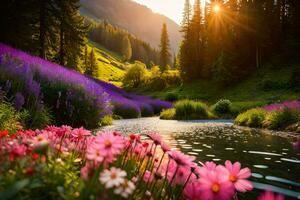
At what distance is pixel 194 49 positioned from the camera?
6844cm

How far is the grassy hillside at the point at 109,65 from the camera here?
147 metres

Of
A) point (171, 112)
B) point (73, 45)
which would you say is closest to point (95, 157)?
point (171, 112)

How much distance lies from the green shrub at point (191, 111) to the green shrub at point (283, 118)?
32.6 ft

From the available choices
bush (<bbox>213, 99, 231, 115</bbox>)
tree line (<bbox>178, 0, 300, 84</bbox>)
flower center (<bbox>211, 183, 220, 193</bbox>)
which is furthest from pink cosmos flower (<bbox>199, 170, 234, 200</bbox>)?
tree line (<bbox>178, 0, 300, 84</bbox>)

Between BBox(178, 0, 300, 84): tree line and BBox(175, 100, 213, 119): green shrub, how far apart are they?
2410 cm

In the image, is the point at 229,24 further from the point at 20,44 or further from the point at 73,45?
the point at 20,44

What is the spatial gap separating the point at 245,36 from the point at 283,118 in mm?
43750

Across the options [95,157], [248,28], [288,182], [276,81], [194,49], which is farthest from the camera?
[194,49]

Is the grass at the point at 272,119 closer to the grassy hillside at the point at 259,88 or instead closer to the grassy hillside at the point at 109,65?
the grassy hillside at the point at 259,88

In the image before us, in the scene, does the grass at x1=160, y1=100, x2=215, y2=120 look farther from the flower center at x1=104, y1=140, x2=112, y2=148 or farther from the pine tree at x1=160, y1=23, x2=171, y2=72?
the pine tree at x1=160, y1=23, x2=171, y2=72

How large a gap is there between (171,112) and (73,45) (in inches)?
522

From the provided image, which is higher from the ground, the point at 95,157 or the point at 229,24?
the point at 229,24

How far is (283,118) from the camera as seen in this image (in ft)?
53.4

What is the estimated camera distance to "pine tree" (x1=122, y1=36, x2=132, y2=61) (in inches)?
7638
